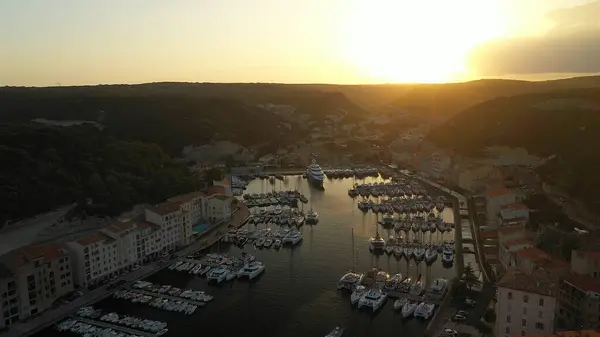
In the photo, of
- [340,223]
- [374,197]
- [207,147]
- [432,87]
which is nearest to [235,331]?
[340,223]

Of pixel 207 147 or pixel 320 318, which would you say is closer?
pixel 320 318

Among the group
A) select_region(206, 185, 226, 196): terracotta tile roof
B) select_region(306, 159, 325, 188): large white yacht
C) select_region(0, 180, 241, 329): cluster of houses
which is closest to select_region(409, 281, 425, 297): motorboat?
select_region(0, 180, 241, 329): cluster of houses

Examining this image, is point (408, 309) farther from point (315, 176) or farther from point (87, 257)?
point (315, 176)

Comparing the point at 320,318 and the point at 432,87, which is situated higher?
the point at 432,87

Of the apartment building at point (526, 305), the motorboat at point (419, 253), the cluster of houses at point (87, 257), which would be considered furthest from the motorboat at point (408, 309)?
the cluster of houses at point (87, 257)

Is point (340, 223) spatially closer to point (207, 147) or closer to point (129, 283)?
point (129, 283)

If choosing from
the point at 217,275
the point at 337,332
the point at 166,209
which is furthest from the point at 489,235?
the point at 166,209
